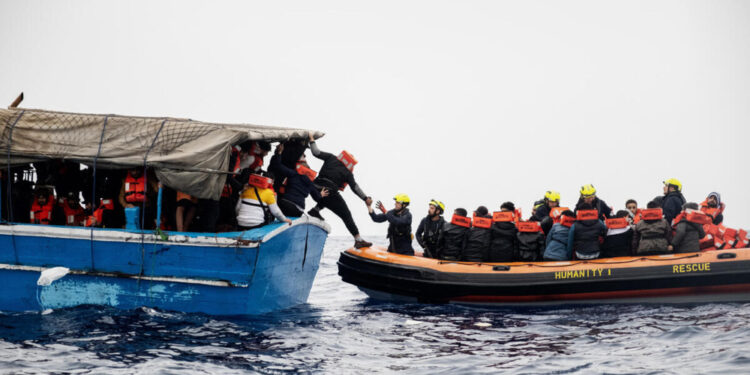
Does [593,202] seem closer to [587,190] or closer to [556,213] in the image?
[587,190]

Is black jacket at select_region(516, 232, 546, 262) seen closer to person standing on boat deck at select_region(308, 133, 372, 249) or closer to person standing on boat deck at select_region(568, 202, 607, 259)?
person standing on boat deck at select_region(568, 202, 607, 259)

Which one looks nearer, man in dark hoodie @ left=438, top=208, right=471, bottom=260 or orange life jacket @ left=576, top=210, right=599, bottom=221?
orange life jacket @ left=576, top=210, right=599, bottom=221

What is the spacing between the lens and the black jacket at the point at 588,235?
1473cm

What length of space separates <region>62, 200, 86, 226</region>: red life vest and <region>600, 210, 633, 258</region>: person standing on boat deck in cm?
995

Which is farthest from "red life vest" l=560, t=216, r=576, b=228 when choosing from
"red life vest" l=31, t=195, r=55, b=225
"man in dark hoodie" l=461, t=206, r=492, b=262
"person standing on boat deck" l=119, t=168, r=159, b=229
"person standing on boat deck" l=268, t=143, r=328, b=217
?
"red life vest" l=31, t=195, r=55, b=225

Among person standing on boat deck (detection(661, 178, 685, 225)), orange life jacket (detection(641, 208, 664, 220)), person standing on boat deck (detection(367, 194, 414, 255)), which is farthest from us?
person standing on boat deck (detection(367, 194, 414, 255))

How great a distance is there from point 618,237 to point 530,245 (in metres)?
1.70

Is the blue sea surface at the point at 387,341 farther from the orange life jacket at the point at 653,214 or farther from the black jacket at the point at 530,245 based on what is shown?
the orange life jacket at the point at 653,214

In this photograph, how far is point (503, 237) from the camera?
50.0 ft

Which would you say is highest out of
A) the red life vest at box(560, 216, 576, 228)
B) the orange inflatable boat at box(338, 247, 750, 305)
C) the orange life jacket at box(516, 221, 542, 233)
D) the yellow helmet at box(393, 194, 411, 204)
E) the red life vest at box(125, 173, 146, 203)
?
the red life vest at box(125, 173, 146, 203)

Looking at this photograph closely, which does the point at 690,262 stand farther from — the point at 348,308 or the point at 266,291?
the point at 266,291

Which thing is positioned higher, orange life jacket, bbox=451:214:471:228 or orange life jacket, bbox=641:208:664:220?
orange life jacket, bbox=641:208:664:220

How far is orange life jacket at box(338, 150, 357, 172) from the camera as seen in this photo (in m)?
15.1

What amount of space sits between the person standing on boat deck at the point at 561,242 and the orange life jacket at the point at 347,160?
4195 millimetres
